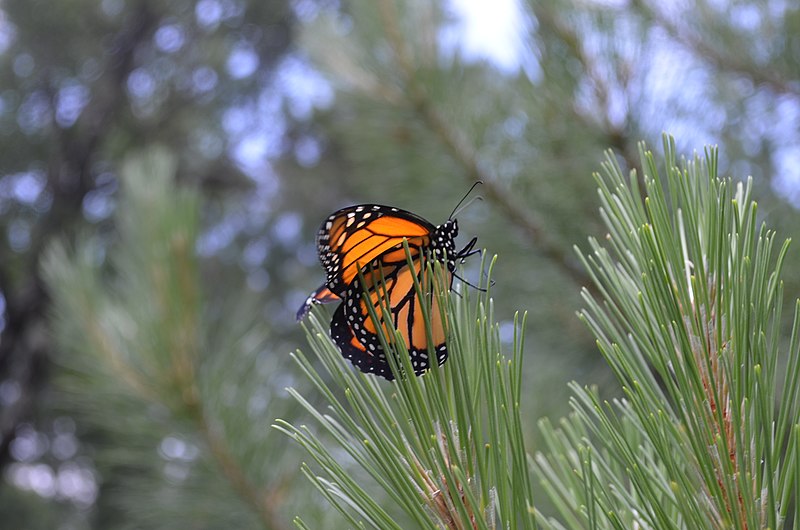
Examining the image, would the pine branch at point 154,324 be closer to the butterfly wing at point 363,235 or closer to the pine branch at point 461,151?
the pine branch at point 461,151

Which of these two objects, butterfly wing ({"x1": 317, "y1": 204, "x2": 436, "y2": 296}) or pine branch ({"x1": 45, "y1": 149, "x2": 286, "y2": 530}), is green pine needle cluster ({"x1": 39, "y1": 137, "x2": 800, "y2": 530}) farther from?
pine branch ({"x1": 45, "y1": 149, "x2": 286, "y2": 530})

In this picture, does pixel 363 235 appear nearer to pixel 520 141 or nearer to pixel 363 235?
pixel 363 235

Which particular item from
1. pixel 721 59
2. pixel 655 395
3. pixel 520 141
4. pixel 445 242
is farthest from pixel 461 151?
pixel 655 395

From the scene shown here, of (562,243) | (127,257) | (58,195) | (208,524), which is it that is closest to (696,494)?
(562,243)

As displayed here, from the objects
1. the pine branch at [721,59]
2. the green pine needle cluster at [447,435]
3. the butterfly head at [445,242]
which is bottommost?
the green pine needle cluster at [447,435]

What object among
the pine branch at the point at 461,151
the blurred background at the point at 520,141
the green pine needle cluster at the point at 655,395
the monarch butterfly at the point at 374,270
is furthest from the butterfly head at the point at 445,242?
the pine branch at the point at 461,151

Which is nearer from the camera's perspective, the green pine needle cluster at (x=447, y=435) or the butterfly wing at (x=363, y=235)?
the green pine needle cluster at (x=447, y=435)

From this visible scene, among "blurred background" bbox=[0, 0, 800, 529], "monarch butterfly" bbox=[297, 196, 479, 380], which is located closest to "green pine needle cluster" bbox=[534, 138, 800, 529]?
"monarch butterfly" bbox=[297, 196, 479, 380]

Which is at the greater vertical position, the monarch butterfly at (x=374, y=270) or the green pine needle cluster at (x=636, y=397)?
the monarch butterfly at (x=374, y=270)

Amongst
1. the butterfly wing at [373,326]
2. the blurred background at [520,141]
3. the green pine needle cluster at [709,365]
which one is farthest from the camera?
the blurred background at [520,141]
